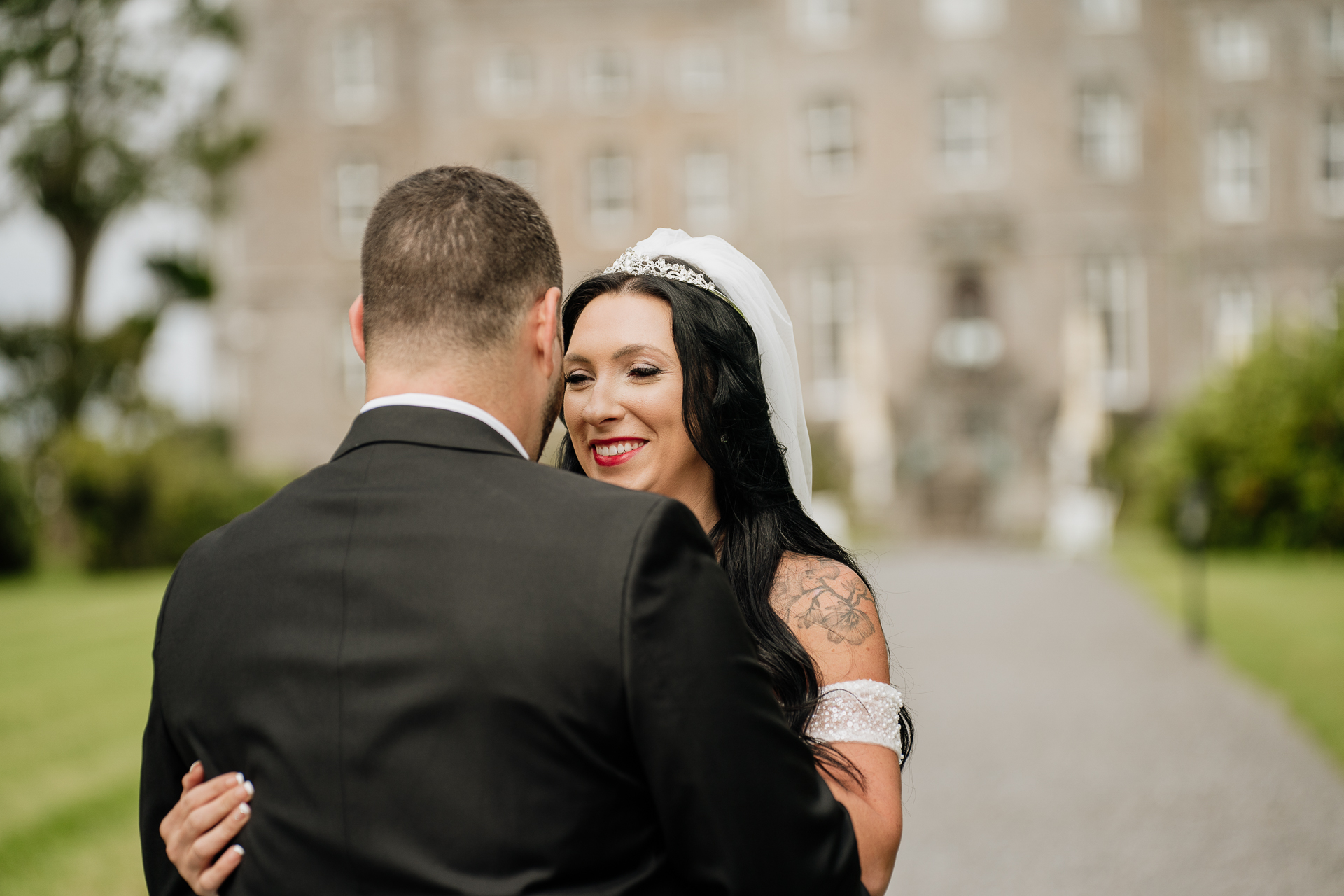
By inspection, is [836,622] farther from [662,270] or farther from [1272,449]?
[1272,449]

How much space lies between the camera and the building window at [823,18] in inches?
1233

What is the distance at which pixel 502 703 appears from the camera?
5.19 ft

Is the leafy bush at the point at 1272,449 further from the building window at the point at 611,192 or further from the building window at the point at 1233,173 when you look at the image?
the building window at the point at 611,192

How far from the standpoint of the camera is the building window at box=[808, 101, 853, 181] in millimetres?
31516

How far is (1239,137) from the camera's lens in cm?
3145

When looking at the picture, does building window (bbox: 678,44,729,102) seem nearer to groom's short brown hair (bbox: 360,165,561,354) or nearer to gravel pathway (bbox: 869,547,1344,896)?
gravel pathway (bbox: 869,547,1344,896)

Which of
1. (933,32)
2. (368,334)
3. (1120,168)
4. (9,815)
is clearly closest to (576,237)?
(933,32)

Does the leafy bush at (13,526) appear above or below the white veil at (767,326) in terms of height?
below

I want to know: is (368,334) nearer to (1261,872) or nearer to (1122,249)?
(1261,872)

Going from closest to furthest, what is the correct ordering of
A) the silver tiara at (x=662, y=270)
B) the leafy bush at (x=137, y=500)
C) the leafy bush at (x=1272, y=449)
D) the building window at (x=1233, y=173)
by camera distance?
1. the silver tiara at (x=662, y=270)
2. the leafy bush at (x=1272, y=449)
3. the leafy bush at (x=137, y=500)
4. the building window at (x=1233, y=173)

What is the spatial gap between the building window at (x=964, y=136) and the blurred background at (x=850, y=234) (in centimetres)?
9

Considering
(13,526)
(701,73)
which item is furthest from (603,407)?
(701,73)

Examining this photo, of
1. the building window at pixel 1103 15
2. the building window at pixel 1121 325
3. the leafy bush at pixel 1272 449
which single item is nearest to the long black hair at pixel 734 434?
the leafy bush at pixel 1272 449

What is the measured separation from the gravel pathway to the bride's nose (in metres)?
3.71
